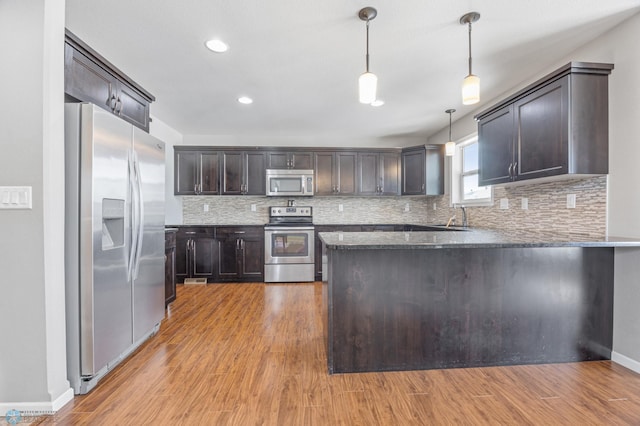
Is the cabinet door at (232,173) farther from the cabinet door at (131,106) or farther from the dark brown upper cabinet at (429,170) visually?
the dark brown upper cabinet at (429,170)

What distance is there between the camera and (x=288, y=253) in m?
4.48

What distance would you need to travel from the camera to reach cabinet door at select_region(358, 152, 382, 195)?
488cm

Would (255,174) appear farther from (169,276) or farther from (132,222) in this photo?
(132,222)

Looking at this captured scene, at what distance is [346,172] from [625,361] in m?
3.75

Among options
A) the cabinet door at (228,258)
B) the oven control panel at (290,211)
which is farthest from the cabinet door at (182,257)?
the oven control panel at (290,211)

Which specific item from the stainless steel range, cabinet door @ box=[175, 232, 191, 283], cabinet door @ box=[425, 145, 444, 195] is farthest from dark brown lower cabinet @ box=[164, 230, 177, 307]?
cabinet door @ box=[425, 145, 444, 195]

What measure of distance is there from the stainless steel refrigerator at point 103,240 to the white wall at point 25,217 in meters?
0.15

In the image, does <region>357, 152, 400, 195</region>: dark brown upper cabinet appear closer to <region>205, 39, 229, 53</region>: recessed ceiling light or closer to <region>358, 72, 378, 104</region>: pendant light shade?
<region>205, 39, 229, 53</region>: recessed ceiling light

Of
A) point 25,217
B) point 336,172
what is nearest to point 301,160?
point 336,172

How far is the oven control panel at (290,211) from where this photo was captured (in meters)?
4.96

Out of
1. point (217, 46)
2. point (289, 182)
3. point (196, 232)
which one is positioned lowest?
point (196, 232)

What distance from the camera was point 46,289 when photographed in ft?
4.94

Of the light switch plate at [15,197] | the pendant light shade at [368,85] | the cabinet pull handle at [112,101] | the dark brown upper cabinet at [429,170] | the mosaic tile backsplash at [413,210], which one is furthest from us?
the dark brown upper cabinet at [429,170]

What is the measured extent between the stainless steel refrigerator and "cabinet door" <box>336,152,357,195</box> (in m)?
3.10
